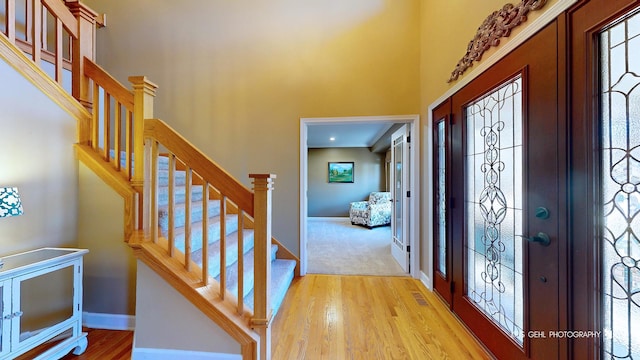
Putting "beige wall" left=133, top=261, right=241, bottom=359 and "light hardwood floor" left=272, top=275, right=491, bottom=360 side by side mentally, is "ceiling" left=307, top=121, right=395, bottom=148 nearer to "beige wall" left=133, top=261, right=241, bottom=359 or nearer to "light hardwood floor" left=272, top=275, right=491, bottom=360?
"light hardwood floor" left=272, top=275, right=491, bottom=360

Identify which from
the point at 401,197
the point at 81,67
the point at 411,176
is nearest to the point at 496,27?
the point at 411,176

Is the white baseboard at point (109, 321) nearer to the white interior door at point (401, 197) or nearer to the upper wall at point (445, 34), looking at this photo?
the white interior door at point (401, 197)

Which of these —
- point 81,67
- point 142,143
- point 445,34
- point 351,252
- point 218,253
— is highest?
point 445,34

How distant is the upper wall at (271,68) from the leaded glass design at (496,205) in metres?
1.34

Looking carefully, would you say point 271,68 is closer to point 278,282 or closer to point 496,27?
point 496,27

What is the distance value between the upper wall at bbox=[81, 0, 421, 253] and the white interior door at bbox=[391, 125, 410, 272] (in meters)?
0.63

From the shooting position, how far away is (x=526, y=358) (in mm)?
1390

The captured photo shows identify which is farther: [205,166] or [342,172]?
[342,172]

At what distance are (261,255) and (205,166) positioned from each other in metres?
0.64

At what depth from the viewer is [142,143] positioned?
1.71m

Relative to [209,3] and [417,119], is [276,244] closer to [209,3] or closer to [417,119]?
[417,119]

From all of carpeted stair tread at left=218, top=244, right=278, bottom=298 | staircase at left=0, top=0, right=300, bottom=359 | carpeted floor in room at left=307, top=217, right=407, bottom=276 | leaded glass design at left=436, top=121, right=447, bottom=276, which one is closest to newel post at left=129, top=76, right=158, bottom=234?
staircase at left=0, top=0, right=300, bottom=359

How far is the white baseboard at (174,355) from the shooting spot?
1541 mm

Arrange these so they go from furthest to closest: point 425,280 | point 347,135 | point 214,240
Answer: point 347,135
point 425,280
point 214,240
